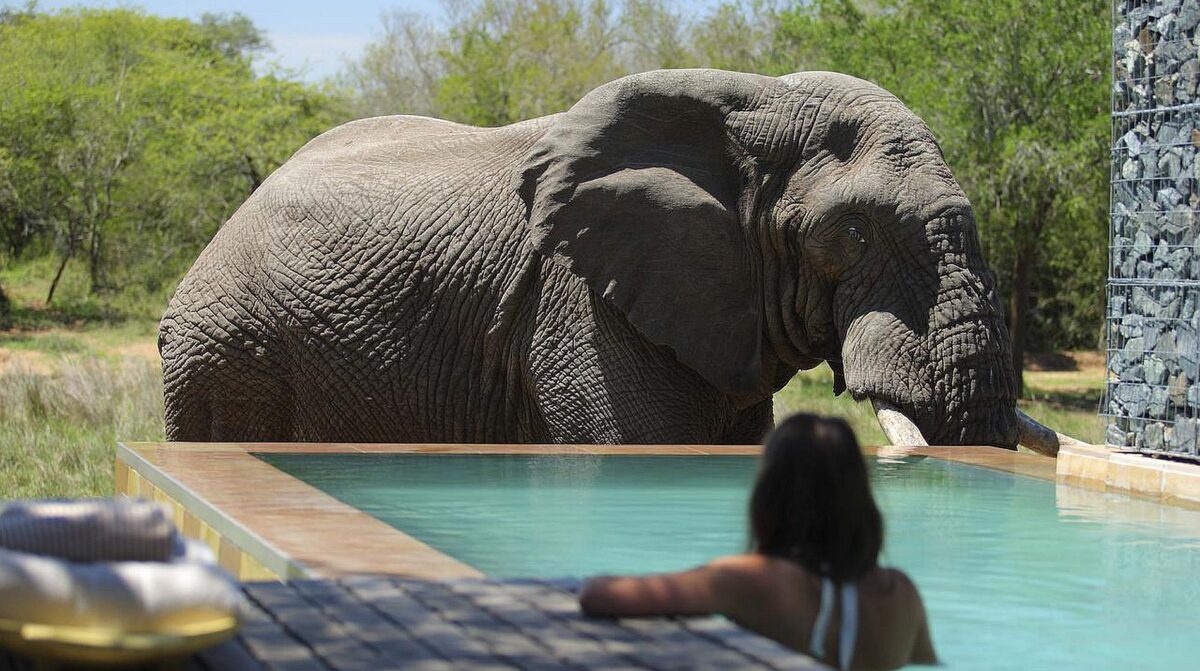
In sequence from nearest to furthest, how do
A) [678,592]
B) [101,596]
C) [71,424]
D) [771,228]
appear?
[101,596]
[678,592]
[771,228]
[71,424]

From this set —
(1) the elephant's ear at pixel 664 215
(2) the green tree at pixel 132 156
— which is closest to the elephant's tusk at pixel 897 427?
(1) the elephant's ear at pixel 664 215

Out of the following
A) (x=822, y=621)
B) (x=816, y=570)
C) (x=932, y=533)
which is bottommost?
(x=932, y=533)

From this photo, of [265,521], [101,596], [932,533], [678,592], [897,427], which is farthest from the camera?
[897,427]

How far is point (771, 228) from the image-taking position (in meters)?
8.78

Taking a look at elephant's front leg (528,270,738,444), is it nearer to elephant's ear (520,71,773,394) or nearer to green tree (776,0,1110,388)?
elephant's ear (520,71,773,394)

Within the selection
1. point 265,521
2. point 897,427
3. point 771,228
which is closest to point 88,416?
point 771,228

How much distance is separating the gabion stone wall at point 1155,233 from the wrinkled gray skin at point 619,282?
2.06 ft

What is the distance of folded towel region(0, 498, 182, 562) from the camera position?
3.25 metres

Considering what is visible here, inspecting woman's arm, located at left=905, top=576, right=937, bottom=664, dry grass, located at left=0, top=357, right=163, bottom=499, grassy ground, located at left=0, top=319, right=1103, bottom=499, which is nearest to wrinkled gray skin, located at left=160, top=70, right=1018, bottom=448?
grassy ground, located at left=0, top=319, right=1103, bottom=499

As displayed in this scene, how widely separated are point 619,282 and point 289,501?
327cm

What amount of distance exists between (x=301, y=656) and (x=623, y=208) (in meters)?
5.76

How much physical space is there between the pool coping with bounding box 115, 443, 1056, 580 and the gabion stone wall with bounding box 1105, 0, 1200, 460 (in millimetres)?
554

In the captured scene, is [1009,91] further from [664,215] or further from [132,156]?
[132,156]

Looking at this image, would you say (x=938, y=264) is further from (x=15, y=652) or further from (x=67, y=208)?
(x=67, y=208)
